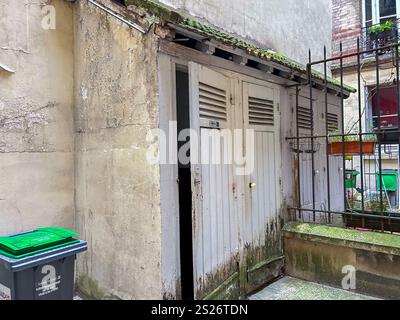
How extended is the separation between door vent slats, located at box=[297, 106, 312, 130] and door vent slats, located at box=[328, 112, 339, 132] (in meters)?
1.03

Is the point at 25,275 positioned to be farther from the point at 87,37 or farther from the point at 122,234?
the point at 87,37

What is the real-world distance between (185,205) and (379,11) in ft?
35.3

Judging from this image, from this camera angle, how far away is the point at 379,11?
10672mm

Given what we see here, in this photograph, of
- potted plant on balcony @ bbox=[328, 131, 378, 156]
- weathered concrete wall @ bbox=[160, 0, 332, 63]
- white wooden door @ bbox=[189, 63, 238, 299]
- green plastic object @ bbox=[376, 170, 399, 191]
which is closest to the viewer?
white wooden door @ bbox=[189, 63, 238, 299]

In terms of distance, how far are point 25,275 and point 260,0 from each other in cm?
580

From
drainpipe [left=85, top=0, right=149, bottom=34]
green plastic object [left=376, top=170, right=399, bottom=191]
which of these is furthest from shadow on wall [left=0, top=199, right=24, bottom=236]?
green plastic object [left=376, top=170, right=399, bottom=191]

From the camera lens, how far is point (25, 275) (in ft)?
9.50

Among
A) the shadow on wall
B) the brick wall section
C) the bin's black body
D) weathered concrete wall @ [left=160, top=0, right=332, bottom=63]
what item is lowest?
the bin's black body

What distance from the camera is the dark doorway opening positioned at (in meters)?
3.53
